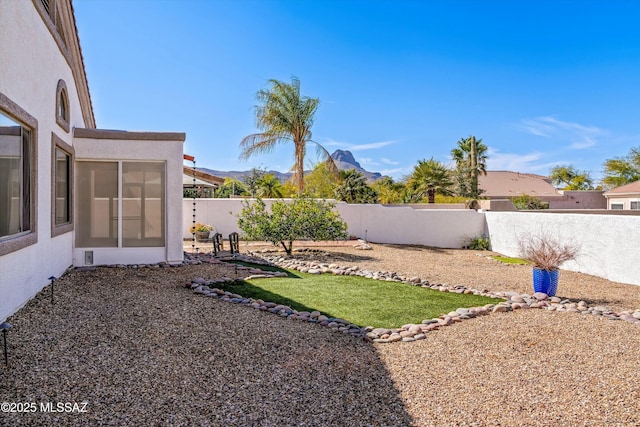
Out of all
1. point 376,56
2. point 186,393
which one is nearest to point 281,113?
point 376,56

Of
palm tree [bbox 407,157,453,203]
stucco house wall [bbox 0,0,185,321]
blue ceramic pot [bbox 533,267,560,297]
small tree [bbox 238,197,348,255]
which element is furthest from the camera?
palm tree [bbox 407,157,453,203]

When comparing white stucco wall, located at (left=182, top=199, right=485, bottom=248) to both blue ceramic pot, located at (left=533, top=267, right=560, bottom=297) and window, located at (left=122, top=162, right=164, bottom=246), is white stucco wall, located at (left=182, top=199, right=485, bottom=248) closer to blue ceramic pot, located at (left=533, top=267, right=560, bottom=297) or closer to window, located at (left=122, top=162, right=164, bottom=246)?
window, located at (left=122, top=162, right=164, bottom=246)

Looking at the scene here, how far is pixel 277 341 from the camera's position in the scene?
5.35 meters

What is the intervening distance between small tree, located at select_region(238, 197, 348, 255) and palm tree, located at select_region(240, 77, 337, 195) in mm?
7235

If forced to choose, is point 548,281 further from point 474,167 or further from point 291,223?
point 474,167

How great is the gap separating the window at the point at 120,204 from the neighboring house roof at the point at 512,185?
40056 mm

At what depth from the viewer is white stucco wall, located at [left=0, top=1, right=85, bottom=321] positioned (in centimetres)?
536

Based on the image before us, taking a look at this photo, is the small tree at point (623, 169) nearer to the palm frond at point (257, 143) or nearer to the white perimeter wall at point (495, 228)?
the white perimeter wall at point (495, 228)

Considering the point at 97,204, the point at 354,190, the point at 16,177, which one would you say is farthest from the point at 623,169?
the point at 16,177

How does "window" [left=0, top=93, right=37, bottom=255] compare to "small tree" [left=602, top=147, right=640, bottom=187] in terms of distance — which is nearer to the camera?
"window" [left=0, top=93, right=37, bottom=255]

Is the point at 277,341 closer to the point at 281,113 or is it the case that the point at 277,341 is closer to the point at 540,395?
the point at 540,395

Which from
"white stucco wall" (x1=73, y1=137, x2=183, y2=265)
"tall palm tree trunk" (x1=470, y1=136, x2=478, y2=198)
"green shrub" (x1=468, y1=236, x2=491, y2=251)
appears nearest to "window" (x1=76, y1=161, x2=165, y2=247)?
"white stucco wall" (x1=73, y1=137, x2=183, y2=265)

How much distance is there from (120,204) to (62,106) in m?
2.50

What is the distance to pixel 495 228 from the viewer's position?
16250 mm
